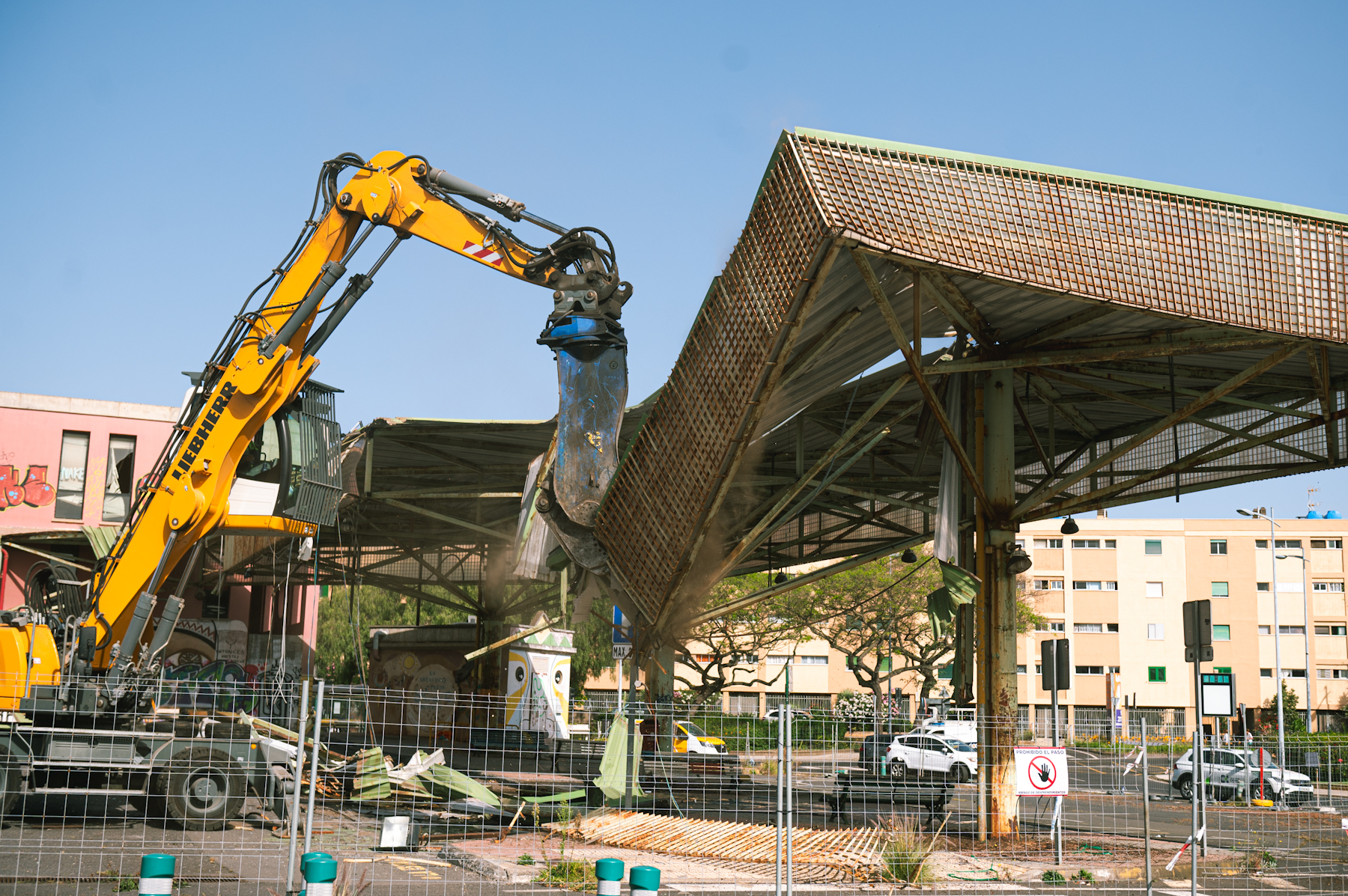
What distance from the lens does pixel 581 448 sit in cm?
1586

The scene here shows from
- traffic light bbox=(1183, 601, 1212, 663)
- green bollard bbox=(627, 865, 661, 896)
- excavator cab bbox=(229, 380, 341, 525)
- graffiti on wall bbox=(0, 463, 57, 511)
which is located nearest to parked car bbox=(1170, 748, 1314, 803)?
traffic light bbox=(1183, 601, 1212, 663)

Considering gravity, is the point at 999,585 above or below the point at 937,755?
above

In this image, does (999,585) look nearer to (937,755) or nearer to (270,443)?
(270,443)

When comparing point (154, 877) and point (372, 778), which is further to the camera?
point (372, 778)

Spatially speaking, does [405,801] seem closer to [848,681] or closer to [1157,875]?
[1157,875]

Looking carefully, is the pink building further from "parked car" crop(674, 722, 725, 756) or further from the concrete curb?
the concrete curb

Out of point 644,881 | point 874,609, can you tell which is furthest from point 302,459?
point 874,609

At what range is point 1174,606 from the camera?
7262 cm

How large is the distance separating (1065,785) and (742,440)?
523cm

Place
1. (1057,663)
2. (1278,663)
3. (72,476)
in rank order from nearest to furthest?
(1057,663)
(72,476)
(1278,663)

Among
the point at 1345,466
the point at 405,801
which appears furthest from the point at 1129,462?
the point at 405,801

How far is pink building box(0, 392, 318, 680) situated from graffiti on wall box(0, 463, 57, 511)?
2cm

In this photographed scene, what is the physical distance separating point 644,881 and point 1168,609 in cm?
7435

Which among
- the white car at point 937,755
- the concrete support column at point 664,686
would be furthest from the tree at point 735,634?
the concrete support column at point 664,686
